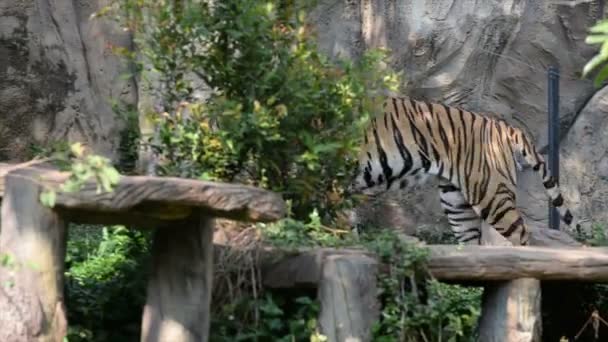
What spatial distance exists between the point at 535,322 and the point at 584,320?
1169mm

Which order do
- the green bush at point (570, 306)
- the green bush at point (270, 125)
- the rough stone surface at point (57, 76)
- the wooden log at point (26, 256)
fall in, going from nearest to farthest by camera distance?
the wooden log at point (26, 256), the green bush at point (270, 125), the green bush at point (570, 306), the rough stone surface at point (57, 76)

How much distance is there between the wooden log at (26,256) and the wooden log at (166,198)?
102 mm

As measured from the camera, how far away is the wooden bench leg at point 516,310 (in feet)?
21.9

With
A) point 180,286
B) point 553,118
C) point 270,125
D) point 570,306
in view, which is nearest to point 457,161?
point 553,118

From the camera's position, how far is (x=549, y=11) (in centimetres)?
1226

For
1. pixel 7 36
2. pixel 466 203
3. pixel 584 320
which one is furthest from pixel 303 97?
pixel 7 36

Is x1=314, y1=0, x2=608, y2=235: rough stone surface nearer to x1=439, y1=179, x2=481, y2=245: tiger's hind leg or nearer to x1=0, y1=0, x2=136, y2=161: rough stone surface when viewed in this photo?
x1=439, y1=179, x2=481, y2=245: tiger's hind leg

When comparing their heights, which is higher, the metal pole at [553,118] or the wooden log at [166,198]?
the metal pole at [553,118]

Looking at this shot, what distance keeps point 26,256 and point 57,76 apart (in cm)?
676

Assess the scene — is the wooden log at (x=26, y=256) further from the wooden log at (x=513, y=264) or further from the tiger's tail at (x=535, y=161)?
the tiger's tail at (x=535, y=161)

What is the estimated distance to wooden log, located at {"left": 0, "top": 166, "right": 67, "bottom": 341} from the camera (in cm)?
481

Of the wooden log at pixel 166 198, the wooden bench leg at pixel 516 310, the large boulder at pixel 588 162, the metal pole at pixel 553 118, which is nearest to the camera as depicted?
the wooden log at pixel 166 198

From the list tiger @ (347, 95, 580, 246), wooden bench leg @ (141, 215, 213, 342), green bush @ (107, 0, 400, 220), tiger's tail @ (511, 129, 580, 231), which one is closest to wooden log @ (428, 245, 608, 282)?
green bush @ (107, 0, 400, 220)

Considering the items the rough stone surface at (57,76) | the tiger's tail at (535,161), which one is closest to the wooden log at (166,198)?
the tiger's tail at (535,161)
